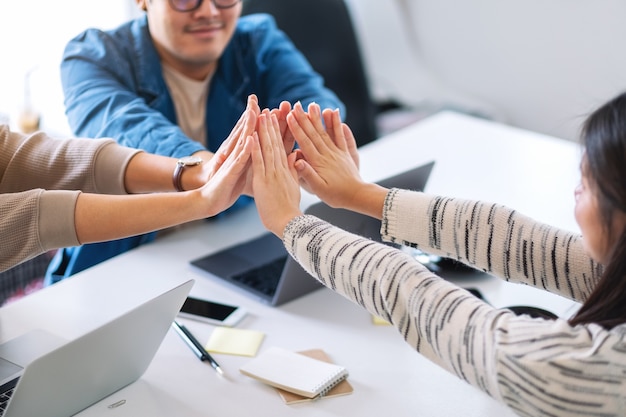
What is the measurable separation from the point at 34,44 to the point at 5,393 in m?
1.53

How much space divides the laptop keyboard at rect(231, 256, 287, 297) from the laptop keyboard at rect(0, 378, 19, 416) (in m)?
0.44

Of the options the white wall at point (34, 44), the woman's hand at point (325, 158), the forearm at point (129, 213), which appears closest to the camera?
the forearm at point (129, 213)

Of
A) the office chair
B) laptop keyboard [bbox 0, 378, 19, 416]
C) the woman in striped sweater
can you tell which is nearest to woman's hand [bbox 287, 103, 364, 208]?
the woman in striped sweater

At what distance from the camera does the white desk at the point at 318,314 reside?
1.11m

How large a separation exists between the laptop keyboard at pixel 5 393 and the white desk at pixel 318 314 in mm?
112

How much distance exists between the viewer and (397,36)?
3420mm

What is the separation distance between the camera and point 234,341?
49.3 inches

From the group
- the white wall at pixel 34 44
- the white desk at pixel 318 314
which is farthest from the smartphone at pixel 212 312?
the white wall at pixel 34 44

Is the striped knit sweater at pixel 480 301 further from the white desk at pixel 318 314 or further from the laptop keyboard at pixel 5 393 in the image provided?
the laptop keyboard at pixel 5 393

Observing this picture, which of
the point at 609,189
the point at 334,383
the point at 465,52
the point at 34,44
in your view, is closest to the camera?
the point at 609,189

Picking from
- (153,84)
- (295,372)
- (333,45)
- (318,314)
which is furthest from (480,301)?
(333,45)

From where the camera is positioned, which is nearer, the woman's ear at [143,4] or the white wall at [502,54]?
the woman's ear at [143,4]

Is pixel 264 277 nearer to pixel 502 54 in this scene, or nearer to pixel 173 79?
pixel 173 79

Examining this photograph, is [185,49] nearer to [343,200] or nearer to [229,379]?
[343,200]
